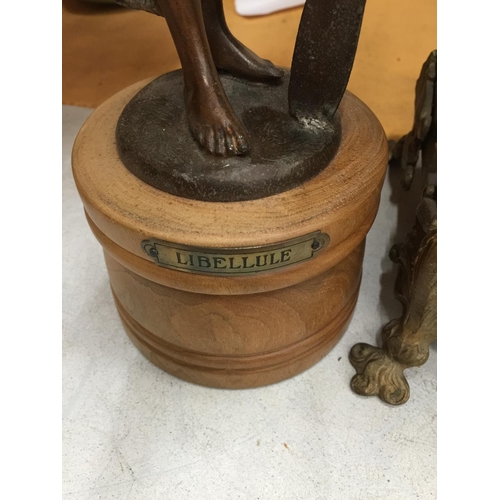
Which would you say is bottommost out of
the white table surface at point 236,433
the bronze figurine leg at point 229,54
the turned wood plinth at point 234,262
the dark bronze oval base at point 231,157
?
the white table surface at point 236,433

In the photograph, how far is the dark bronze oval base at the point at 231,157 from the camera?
685 millimetres

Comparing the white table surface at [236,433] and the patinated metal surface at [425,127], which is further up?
the patinated metal surface at [425,127]

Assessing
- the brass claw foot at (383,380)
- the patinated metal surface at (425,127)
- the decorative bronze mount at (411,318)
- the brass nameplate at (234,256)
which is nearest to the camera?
the brass nameplate at (234,256)

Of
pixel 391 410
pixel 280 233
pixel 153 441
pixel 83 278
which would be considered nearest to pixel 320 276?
pixel 280 233

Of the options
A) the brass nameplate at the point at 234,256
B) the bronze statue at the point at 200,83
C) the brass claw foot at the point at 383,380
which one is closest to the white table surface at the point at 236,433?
the brass claw foot at the point at 383,380

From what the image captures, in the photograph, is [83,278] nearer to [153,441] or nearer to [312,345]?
[153,441]

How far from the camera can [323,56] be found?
71 cm

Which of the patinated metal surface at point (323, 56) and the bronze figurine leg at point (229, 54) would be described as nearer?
the patinated metal surface at point (323, 56)

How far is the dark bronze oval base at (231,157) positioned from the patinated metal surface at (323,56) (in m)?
0.03

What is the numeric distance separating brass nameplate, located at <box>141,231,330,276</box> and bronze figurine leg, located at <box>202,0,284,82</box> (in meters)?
0.34

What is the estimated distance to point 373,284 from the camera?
1080mm

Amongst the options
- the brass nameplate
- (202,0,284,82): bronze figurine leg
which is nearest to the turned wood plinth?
the brass nameplate

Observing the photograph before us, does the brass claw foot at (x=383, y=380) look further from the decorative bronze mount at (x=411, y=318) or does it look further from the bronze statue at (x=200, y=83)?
the bronze statue at (x=200, y=83)

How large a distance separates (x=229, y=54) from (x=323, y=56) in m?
0.20
